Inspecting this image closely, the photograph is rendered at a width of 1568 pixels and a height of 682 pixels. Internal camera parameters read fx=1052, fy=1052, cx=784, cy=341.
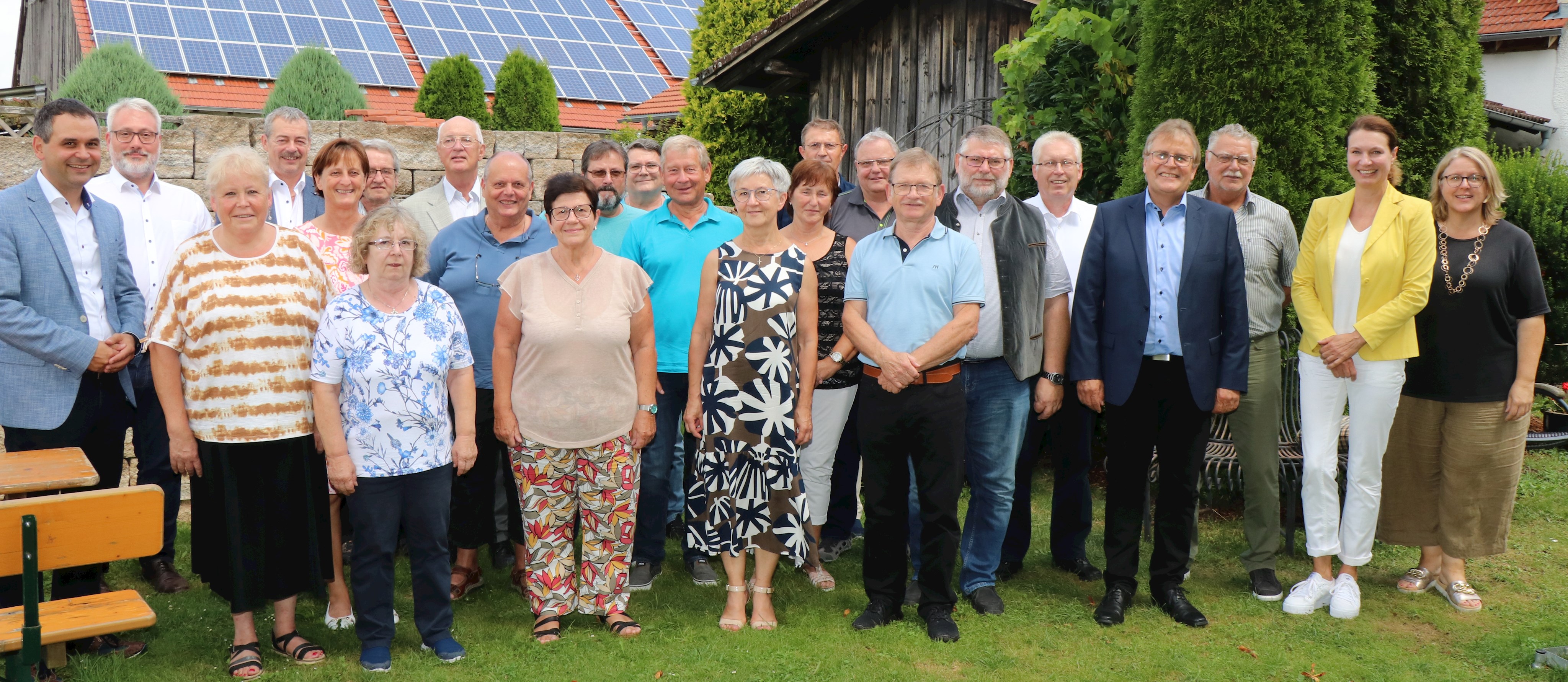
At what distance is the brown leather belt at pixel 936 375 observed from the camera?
413 cm

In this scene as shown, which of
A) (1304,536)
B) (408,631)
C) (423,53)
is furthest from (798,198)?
(423,53)

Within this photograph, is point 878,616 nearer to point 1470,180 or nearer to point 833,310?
point 833,310

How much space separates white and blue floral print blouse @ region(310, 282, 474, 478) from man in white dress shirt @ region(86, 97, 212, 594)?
1418 millimetres

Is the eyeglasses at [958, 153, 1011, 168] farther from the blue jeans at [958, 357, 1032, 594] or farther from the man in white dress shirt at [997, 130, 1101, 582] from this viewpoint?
the blue jeans at [958, 357, 1032, 594]

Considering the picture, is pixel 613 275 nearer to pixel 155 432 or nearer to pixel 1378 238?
pixel 155 432

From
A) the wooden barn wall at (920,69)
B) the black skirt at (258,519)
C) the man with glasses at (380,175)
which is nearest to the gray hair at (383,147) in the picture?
the man with glasses at (380,175)

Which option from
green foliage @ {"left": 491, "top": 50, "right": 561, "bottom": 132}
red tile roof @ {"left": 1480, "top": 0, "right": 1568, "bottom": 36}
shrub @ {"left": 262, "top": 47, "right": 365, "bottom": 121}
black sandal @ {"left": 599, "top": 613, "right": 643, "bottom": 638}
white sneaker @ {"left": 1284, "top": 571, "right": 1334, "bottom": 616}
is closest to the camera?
black sandal @ {"left": 599, "top": 613, "right": 643, "bottom": 638}

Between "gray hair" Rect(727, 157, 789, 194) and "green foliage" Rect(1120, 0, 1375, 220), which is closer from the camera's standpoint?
"gray hair" Rect(727, 157, 789, 194)

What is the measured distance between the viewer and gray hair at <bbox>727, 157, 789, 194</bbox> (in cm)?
420

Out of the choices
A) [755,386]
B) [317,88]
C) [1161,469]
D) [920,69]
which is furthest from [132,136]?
[317,88]

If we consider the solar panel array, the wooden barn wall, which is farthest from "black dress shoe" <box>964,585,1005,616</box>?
the solar panel array

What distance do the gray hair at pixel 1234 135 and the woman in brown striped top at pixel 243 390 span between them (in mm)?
3843

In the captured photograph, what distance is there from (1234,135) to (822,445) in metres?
2.32

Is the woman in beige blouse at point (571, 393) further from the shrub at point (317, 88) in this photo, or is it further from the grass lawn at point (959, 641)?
the shrub at point (317, 88)
